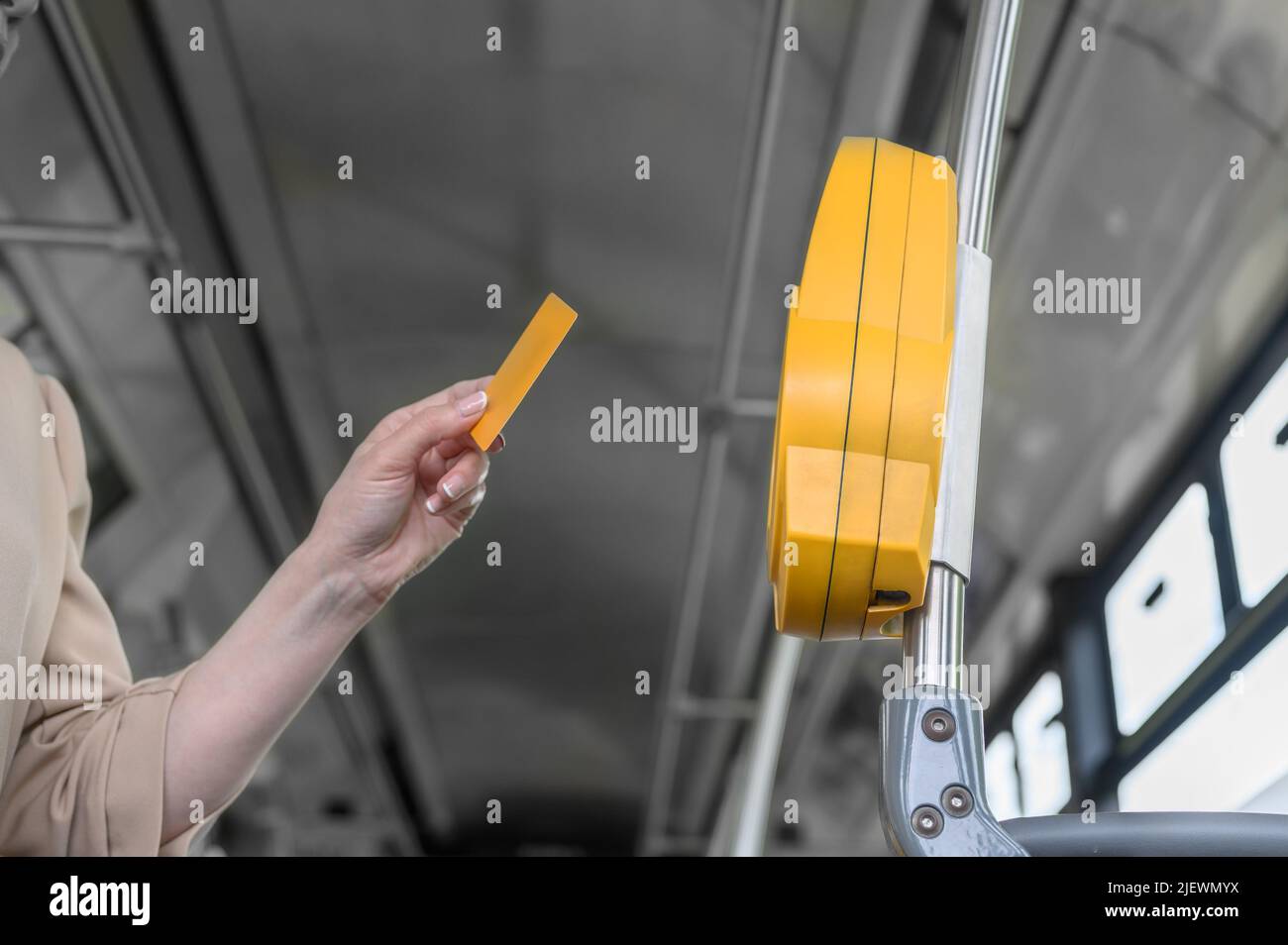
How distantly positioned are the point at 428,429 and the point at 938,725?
54 centimetres

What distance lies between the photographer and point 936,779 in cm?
69

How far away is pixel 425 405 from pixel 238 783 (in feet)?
1.26

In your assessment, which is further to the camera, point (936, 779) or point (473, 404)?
point (473, 404)

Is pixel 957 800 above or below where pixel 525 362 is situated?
below

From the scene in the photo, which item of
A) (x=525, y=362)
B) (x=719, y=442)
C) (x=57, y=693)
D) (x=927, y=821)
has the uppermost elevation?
(x=719, y=442)

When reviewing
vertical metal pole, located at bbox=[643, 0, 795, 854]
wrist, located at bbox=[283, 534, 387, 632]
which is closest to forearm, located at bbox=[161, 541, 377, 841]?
wrist, located at bbox=[283, 534, 387, 632]

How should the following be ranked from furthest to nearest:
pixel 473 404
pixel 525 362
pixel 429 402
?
1. pixel 429 402
2. pixel 473 404
3. pixel 525 362

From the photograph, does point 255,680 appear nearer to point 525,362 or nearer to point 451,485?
point 451,485

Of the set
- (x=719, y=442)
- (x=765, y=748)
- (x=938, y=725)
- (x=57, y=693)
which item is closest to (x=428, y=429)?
(x=57, y=693)

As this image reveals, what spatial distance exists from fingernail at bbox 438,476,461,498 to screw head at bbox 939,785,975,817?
0.55 meters

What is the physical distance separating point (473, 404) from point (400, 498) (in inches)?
7.8

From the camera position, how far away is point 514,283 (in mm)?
3555

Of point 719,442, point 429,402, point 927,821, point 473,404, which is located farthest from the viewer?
point 719,442
